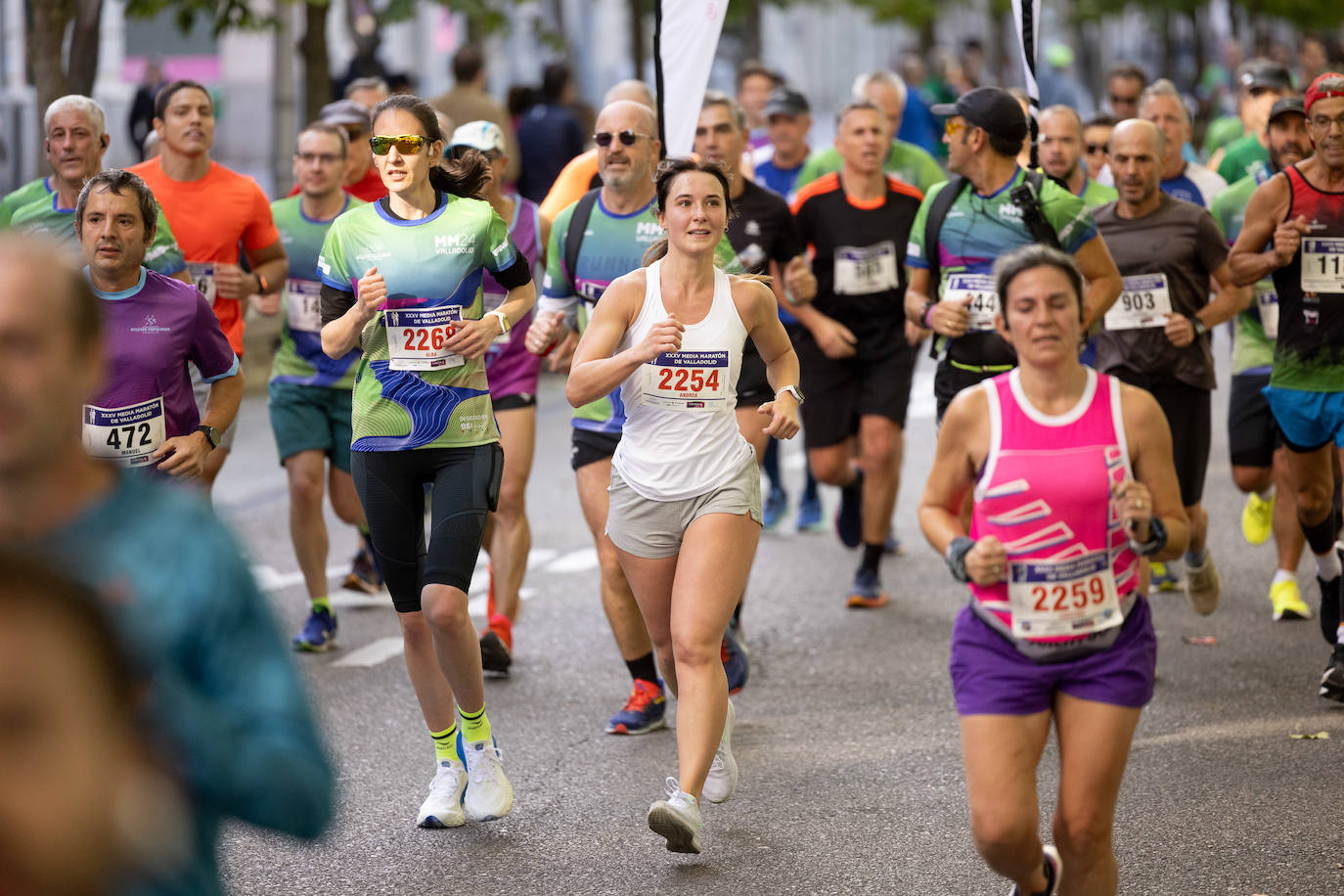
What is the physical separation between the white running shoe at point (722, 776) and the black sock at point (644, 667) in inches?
43.2

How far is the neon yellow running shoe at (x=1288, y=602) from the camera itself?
8102 mm

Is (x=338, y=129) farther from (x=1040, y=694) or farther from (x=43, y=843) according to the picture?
(x=43, y=843)

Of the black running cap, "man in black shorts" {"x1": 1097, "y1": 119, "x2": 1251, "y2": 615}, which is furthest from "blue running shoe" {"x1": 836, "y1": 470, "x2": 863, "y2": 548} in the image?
the black running cap

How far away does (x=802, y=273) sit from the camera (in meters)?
7.88

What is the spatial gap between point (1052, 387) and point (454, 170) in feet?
→ 8.55

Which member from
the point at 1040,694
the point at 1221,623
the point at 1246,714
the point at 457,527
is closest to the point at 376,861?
the point at 457,527

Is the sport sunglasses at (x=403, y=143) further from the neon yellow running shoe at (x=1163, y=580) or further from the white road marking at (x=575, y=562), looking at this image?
the neon yellow running shoe at (x=1163, y=580)

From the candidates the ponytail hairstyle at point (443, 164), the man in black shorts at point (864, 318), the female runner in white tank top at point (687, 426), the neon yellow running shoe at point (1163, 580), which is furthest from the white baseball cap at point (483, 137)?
the neon yellow running shoe at point (1163, 580)

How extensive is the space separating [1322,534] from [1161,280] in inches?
50.2

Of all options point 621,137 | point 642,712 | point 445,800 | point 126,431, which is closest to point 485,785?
point 445,800

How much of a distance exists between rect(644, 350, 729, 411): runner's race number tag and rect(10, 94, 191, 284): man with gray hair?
7.71 ft

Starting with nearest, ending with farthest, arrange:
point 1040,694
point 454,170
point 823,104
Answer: point 1040,694 < point 454,170 < point 823,104

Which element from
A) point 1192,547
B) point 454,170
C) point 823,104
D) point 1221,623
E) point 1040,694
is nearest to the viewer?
point 1040,694

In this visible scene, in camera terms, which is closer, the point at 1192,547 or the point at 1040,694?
the point at 1040,694
